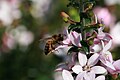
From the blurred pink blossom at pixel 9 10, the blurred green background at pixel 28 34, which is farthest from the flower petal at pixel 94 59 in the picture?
the blurred pink blossom at pixel 9 10

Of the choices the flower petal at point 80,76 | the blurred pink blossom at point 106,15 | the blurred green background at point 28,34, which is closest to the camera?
the flower petal at point 80,76

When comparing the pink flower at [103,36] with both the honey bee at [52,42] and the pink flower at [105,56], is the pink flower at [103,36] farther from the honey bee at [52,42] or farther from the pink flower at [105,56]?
the honey bee at [52,42]

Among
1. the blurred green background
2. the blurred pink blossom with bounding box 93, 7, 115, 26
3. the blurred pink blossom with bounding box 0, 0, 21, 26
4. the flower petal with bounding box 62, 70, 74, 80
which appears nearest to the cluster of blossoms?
the flower petal with bounding box 62, 70, 74, 80

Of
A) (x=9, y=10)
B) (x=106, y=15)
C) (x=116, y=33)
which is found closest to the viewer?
(x=106, y=15)

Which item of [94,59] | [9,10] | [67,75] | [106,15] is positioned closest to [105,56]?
[94,59]

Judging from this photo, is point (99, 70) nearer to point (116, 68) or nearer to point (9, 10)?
point (116, 68)

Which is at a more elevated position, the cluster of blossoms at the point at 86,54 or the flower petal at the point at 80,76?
the cluster of blossoms at the point at 86,54

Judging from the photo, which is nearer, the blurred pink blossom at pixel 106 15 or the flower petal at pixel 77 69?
the flower petal at pixel 77 69
